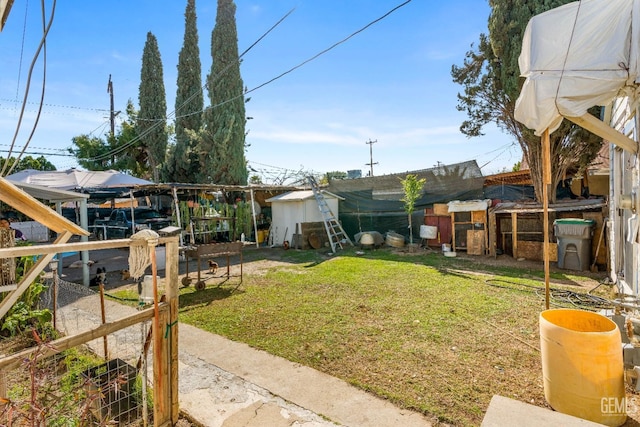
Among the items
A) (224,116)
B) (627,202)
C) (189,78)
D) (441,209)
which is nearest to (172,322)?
(627,202)

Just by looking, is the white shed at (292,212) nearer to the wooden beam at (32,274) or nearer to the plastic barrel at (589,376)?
the wooden beam at (32,274)

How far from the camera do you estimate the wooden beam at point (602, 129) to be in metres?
2.97

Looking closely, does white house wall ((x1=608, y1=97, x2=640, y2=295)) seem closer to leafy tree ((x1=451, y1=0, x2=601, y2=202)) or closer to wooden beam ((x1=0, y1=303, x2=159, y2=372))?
leafy tree ((x1=451, y1=0, x2=601, y2=202))

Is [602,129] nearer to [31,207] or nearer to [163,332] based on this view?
[163,332]

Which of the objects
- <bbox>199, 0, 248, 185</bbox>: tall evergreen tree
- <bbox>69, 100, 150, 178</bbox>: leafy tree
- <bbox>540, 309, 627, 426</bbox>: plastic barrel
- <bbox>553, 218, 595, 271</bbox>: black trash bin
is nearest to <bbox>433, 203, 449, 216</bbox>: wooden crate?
<bbox>553, 218, 595, 271</bbox>: black trash bin

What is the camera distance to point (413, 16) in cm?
509

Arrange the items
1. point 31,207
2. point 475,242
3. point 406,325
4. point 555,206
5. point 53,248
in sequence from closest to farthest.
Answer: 1. point 53,248
2. point 31,207
3. point 406,325
4. point 555,206
5. point 475,242

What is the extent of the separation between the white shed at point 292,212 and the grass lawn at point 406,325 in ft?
15.0

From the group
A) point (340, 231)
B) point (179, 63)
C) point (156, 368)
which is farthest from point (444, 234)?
point (179, 63)

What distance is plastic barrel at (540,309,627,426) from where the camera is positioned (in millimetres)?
2080

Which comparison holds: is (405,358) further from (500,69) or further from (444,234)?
(500,69)

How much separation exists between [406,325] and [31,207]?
12.7 feet

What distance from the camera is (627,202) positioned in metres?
3.32

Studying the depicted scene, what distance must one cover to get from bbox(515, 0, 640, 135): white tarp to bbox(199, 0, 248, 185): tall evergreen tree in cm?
1447
